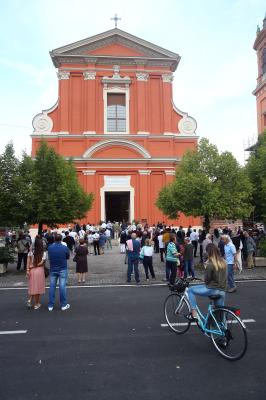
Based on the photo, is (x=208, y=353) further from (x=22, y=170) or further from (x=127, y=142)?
(x=127, y=142)

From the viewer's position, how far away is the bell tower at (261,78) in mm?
38062

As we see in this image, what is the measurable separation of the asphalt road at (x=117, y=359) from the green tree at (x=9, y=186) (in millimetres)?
7301

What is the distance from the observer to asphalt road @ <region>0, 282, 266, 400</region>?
15.0ft

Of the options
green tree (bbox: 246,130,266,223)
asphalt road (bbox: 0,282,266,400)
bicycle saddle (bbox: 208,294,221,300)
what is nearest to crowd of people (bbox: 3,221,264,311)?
bicycle saddle (bbox: 208,294,221,300)

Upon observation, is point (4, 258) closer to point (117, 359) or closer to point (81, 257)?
point (81, 257)

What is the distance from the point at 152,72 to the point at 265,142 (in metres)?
17.4

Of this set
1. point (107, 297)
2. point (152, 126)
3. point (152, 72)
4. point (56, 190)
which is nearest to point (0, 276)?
point (56, 190)

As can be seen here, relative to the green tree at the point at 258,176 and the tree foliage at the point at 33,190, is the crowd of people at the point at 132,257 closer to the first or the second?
the tree foliage at the point at 33,190

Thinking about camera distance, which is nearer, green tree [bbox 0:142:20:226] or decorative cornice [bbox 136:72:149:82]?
green tree [bbox 0:142:20:226]

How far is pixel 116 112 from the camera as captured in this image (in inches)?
1355

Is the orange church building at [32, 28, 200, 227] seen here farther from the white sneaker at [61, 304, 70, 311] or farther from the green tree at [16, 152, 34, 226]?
the white sneaker at [61, 304, 70, 311]

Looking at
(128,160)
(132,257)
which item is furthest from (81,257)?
(128,160)

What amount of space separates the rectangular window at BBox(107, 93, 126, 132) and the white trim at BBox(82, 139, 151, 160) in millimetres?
1849

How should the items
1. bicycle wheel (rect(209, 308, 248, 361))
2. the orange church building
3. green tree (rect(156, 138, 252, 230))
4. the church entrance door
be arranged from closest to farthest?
bicycle wheel (rect(209, 308, 248, 361))
green tree (rect(156, 138, 252, 230))
the orange church building
the church entrance door
